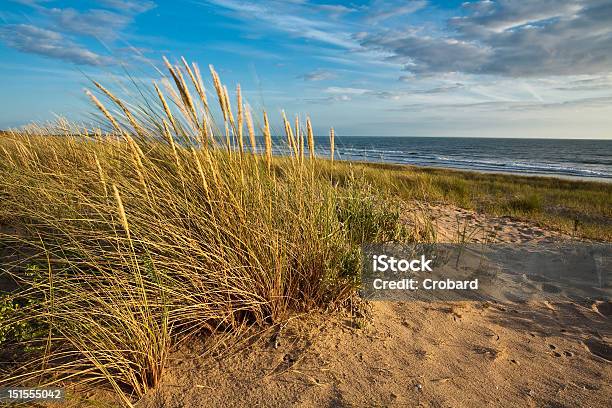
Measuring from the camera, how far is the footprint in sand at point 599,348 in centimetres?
264

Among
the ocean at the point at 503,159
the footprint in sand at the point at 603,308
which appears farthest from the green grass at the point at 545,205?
the footprint in sand at the point at 603,308

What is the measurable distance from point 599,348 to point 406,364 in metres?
1.54

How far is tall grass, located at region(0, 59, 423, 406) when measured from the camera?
6.66 ft

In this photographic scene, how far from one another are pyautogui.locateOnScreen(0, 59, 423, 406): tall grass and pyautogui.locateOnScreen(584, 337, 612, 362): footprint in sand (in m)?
1.76

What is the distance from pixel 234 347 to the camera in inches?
95.7

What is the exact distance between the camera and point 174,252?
83.7 inches

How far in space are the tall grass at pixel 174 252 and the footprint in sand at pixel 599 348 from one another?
1.76 m

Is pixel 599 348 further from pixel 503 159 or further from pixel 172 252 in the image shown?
pixel 503 159

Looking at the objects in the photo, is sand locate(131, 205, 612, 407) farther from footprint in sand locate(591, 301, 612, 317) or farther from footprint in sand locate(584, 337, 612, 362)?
footprint in sand locate(591, 301, 612, 317)

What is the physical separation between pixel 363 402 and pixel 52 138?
5.45 metres

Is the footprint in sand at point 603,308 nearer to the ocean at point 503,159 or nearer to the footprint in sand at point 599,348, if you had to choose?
the footprint in sand at point 599,348

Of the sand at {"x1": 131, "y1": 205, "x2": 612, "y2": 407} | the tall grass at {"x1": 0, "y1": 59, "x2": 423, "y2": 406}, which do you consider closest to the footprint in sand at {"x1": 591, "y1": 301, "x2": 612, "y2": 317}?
the sand at {"x1": 131, "y1": 205, "x2": 612, "y2": 407}

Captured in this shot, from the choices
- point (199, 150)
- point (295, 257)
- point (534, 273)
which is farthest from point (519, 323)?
point (199, 150)

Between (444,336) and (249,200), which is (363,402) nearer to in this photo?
(444,336)
